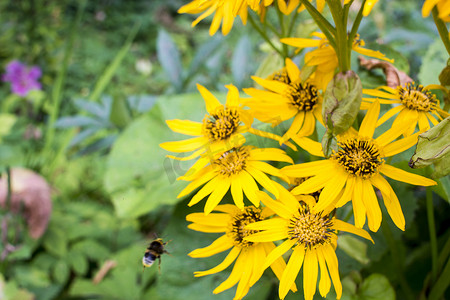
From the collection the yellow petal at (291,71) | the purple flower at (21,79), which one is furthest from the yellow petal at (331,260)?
the purple flower at (21,79)

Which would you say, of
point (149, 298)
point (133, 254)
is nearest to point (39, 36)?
point (133, 254)

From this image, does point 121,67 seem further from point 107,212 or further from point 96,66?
point 107,212

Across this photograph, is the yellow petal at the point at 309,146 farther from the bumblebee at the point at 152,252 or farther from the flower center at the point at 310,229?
the bumblebee at the point at 152,252

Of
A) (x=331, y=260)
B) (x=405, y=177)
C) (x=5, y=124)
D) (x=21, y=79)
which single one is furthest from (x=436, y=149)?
(x=21, y=79)

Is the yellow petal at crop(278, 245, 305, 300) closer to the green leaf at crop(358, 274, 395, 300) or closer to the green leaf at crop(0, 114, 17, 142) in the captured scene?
the green leaf at crop(358, 274, 395, 300)

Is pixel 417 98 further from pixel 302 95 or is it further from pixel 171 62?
pixel 171 62

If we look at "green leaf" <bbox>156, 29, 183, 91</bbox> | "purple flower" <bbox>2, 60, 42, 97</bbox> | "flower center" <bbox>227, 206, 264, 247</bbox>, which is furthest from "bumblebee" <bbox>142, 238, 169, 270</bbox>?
"purple flower" <bbox>2, 60, 42, 97</bbox>
